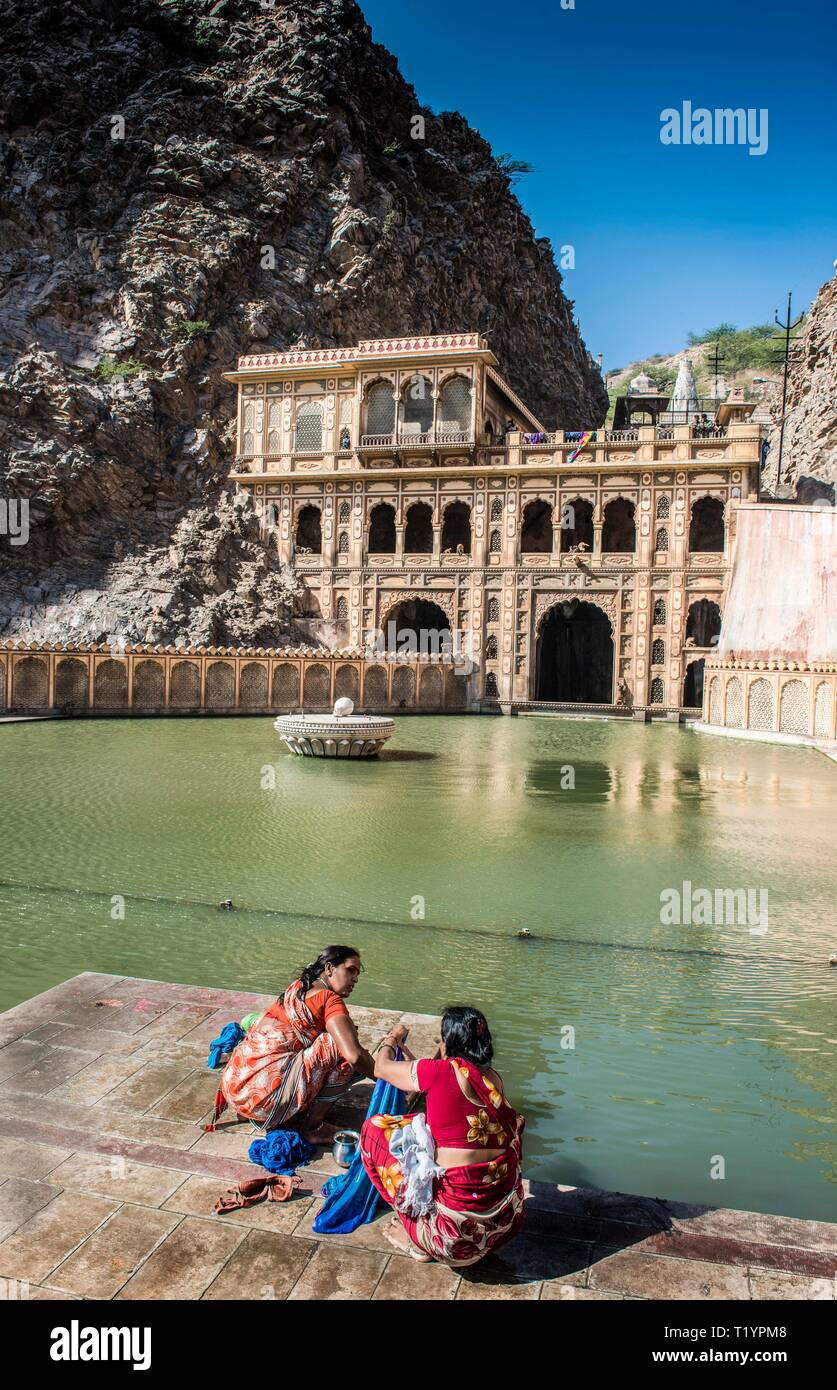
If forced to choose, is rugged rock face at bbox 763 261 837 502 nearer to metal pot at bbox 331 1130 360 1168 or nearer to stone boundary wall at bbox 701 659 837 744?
stone boundary wall at bbox 701 659 837 744

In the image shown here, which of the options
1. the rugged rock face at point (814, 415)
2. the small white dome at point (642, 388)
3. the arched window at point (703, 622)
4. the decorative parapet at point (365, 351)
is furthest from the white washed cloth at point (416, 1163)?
the small white dome at point (642, 388)

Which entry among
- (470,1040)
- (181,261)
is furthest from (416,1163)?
(181,261)

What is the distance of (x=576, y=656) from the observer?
149 feet

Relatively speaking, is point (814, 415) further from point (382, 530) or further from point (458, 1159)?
point (458, 1159)

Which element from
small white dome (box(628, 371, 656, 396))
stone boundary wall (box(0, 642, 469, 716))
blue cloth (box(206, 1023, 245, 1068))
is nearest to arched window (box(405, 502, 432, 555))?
stone boundary wall (box(0, 642, 469, 716))

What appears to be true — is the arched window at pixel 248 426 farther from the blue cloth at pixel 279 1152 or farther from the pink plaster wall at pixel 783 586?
the blue cloth at pixel 279 1152

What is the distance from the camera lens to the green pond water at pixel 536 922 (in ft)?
16.4

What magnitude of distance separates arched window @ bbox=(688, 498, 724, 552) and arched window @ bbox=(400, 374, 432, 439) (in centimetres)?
1237

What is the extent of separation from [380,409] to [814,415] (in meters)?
20.2

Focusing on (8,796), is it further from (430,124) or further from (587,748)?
(430,124)

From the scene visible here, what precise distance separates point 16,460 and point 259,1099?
123 feet

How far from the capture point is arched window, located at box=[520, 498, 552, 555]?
142ft

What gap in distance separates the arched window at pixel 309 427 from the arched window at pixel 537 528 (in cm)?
991

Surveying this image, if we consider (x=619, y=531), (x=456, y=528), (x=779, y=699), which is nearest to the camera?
(x=779, y=699)
